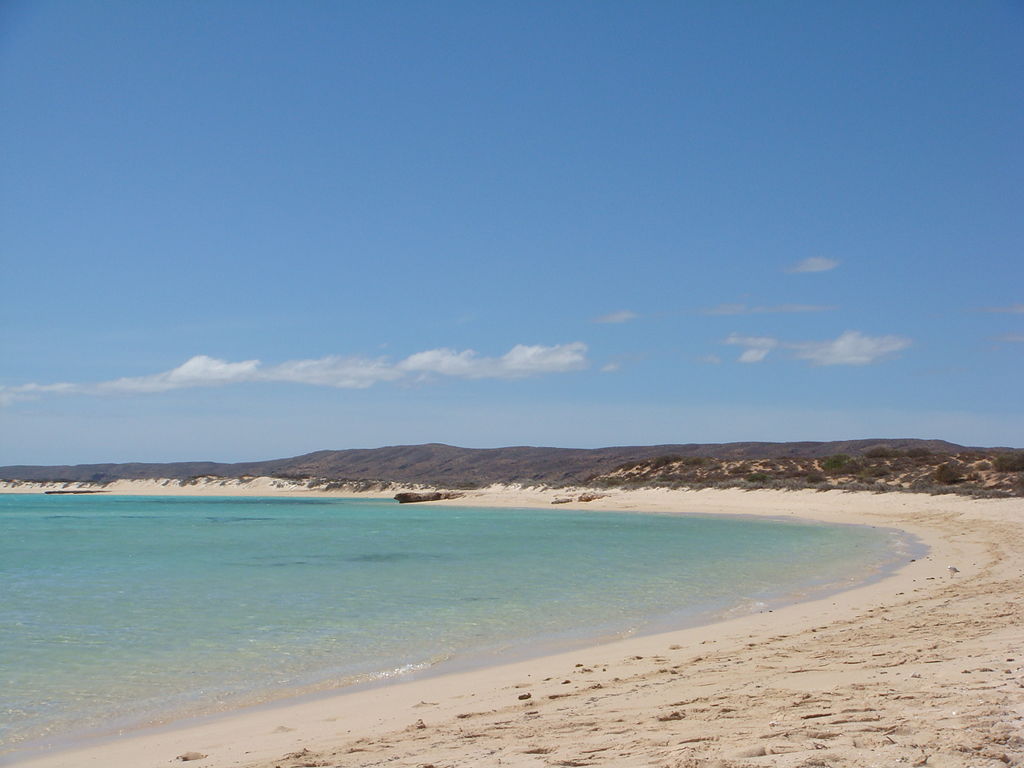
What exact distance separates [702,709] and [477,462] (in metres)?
118

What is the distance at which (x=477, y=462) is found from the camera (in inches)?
4857

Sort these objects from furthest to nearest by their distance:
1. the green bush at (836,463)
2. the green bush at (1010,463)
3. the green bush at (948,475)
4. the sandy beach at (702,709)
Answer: the green bush at (836,463) → the green bush at (948,475) → the green bush at (1010,463) → the sandy beach at (702,709)

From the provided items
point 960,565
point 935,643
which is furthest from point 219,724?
point 960,565

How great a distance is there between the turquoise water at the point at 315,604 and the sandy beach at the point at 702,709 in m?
0.93

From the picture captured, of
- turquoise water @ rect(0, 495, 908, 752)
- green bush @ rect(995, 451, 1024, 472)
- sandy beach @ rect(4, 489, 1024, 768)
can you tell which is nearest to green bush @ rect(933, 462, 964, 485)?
green bush @ rect(995, 451, 1024, 472)

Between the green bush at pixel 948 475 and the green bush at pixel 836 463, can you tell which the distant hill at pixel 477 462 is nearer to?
the green bush at pixel 836 463

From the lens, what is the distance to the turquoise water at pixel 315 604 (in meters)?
7.83

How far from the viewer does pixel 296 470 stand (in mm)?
136875

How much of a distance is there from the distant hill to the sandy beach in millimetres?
68755

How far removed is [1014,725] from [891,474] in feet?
155

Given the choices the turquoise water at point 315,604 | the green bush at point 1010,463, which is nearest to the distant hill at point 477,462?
the green bush at point 1010,463

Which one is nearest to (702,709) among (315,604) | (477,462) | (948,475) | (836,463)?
(315,604)

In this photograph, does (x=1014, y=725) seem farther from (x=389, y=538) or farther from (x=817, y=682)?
(x=389, y=538)

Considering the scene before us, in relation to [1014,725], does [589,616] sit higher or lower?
lower
